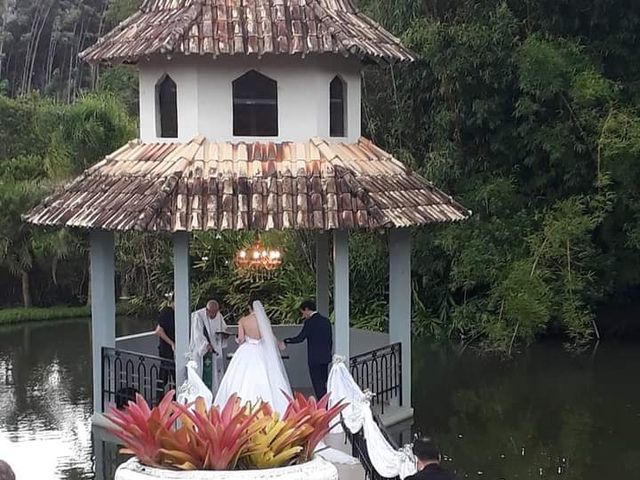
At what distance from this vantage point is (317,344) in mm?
11609

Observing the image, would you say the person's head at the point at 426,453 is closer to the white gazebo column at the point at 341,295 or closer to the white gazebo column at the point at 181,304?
the white gazebo column at the point at 341,295

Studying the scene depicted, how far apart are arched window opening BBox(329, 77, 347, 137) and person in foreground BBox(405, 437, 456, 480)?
6102mm

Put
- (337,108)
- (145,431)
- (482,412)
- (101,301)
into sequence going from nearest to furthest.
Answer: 1. (145,431)
2. (101,301)
3. (337,108)
4. (482,412)

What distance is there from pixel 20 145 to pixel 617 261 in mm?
15034

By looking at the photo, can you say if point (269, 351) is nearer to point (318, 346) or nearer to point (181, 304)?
point (318, 346)

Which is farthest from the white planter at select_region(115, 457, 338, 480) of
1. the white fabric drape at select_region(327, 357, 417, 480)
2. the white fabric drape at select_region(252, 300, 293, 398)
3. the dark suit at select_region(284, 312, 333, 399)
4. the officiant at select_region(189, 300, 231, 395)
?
the officiant at select_region(189, 300, 231, 395)

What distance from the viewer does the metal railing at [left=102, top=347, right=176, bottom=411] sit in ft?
38.2

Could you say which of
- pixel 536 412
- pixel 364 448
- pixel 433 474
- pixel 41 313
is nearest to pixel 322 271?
pixel 536 412

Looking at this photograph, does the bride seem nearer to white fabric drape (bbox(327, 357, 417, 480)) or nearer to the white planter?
white fabric drape (bbox(327, 357, 417, 480))

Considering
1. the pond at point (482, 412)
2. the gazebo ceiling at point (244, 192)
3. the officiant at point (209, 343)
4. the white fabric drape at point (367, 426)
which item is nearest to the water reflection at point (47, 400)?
the pond at point (482, 412)

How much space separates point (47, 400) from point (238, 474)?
10.7 meters

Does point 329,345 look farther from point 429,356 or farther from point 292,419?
point 429,356

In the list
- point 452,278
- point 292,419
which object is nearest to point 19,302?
point 452,278

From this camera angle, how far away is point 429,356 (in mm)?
19469
